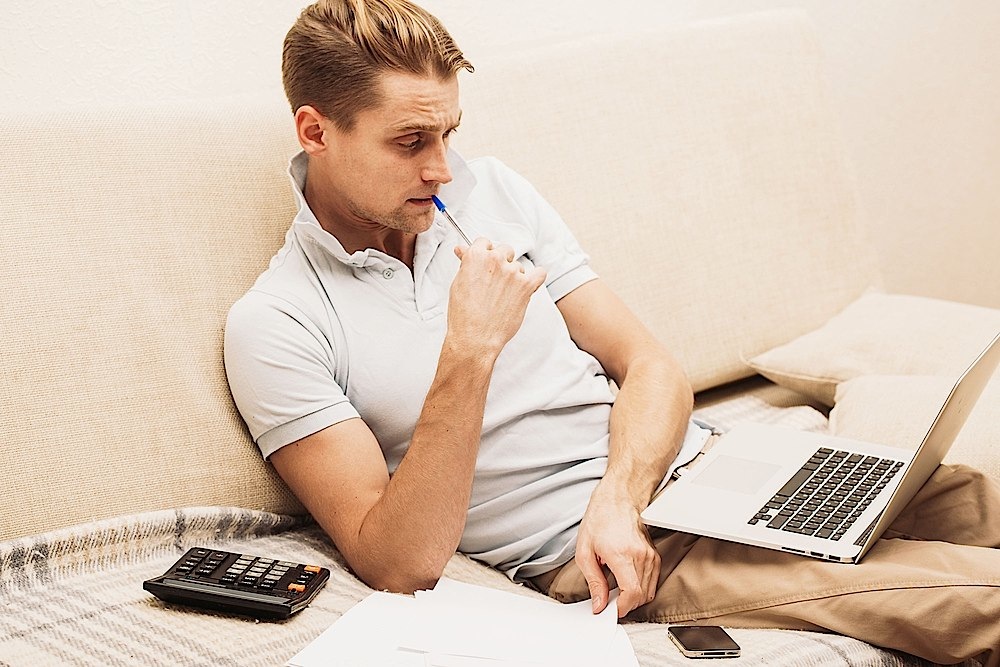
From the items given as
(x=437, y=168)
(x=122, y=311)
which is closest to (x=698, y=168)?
(x=437, y=168)

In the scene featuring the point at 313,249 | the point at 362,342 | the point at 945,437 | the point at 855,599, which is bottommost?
the point at 855,599

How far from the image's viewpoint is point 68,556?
1231mm

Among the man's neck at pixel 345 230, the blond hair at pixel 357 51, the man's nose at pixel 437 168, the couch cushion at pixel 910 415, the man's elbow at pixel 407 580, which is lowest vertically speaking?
the couch cushion at pixel 910 415

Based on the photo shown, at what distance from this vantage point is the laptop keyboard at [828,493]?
1233 mm

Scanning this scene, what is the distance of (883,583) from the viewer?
1134 millimetres

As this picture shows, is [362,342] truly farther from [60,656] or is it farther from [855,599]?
[855,599]

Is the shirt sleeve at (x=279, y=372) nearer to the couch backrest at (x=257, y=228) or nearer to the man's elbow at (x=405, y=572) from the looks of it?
the couch backrest at (x=257, y=228)

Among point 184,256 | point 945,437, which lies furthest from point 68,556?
point 945,437

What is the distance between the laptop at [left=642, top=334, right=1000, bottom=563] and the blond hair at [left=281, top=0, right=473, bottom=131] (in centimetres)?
60

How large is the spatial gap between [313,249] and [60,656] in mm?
570

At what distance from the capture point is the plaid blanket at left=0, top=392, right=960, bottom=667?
106cm

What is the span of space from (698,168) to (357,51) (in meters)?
0.78

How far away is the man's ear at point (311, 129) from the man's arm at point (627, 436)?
414mm

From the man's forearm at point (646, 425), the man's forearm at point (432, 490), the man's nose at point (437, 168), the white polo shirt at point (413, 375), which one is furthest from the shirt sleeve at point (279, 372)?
the man's forearm at point (646, 425)
